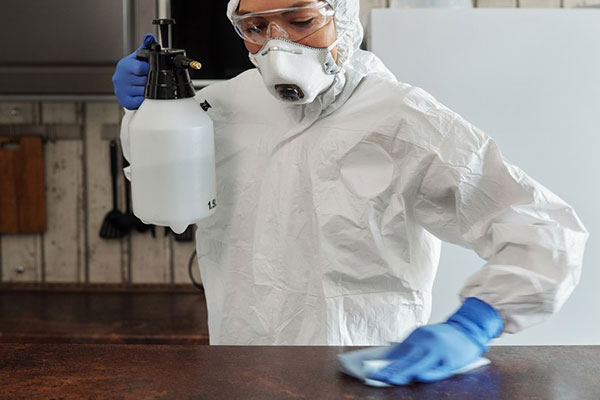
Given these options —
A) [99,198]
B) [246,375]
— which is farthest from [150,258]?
[246,375]

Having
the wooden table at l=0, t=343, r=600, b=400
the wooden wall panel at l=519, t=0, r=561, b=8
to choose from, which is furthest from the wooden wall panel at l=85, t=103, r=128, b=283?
the wooden table at l=0, t=343, r=600, b=400

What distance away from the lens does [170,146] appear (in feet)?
3.88

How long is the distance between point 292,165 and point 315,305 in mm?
257

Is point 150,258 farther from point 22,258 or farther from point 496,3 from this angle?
point 496,3

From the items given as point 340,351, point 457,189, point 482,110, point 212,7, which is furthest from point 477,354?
point 212,7

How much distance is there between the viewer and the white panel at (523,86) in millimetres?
1775

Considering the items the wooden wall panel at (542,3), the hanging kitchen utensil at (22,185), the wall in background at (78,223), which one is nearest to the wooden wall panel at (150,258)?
the wall in background at (78,223)

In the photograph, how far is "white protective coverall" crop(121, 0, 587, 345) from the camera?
1189 mm

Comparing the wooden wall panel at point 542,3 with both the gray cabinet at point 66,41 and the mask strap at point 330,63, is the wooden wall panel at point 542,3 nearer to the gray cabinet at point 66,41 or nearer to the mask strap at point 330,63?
the gray cabinet at point 66,41

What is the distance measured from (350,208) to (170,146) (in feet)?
1.09

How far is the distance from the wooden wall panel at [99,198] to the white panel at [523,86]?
1.34 metres

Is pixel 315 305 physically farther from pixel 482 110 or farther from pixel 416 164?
pixel 482 110

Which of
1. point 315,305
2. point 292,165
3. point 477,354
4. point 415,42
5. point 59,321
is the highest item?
point 415,42

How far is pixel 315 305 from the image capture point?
1343 millimetres
